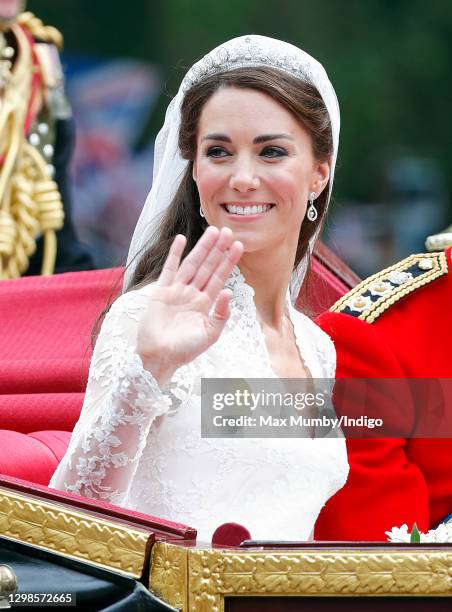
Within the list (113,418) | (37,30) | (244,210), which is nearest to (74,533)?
(113,418)

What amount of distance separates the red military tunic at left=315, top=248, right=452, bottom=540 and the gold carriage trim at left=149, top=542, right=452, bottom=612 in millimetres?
556

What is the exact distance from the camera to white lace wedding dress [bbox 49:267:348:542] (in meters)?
1.46

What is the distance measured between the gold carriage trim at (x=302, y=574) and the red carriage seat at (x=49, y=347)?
59 cm

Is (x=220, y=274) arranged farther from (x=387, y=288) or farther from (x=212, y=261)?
(x=387, y=288)

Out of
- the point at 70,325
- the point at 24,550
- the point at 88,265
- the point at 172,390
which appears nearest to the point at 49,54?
the point at 88,265

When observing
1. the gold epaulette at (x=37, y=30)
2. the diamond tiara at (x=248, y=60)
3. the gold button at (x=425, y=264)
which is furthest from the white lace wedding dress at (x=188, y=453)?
the gold epaulette at (x=37, y=30)

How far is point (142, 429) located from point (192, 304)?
0.13 metres

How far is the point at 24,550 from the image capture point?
53.1 inches

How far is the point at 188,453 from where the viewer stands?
158cm

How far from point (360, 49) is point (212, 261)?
396 cm

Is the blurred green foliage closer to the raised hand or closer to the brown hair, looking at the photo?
the brown hair

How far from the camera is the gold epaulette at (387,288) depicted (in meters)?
1.98

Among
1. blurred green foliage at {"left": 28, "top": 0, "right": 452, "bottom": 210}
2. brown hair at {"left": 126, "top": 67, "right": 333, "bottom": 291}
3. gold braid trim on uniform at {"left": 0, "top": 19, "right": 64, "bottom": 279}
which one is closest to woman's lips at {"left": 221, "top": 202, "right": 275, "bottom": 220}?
brown hair at {"left": 126, "top": 67, "right": 333, "bottom": 291}

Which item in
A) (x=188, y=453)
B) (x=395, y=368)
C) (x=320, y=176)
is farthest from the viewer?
(x=395, y=368)
